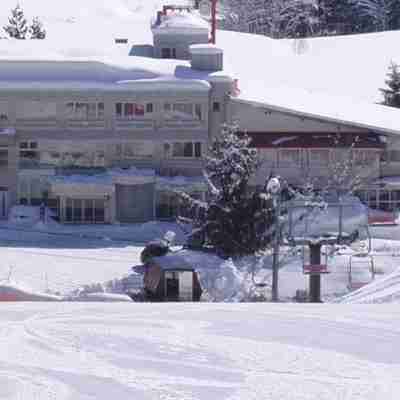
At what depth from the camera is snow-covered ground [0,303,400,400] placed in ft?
29.0

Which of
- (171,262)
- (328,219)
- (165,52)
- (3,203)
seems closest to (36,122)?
(3,203)

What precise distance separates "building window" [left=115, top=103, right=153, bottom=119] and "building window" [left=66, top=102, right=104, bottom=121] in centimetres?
54

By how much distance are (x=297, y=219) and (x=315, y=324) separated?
2221 centimetres

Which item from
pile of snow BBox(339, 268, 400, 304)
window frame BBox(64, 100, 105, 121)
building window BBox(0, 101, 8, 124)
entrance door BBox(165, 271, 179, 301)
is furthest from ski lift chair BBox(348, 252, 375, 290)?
building window BBox(0, 101, 8, 124)

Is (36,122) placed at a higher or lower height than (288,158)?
higher

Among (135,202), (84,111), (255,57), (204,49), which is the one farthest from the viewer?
(255,57)

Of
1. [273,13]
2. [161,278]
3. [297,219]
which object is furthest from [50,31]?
[161,278]

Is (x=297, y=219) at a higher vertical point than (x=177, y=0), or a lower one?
lower

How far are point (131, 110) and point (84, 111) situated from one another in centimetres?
148

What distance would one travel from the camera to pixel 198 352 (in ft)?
33.4

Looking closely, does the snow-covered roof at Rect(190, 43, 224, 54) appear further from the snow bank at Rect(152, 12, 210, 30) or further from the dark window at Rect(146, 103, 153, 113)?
the snow bank at Rect(152, 12, 210, 30)

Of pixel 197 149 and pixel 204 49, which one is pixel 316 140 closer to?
pixel 197 149

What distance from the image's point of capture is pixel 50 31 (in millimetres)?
86188

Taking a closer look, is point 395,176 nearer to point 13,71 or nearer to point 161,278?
point 13,71
